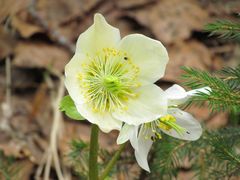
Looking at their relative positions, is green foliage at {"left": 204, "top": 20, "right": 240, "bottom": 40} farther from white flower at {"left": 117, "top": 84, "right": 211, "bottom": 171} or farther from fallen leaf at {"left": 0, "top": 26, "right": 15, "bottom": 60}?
fallen leaf at {"left": 0, "top": 26, "right": 15, "bottom": 60}

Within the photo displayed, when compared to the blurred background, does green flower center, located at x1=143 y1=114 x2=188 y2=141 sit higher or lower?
higher

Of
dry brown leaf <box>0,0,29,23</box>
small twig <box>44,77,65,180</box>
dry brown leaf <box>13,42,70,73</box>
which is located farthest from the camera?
dry brown leaf <box>0,0,29,23</box>

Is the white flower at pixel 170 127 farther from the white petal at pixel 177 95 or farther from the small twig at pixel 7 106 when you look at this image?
the small twig at pixel 7 106

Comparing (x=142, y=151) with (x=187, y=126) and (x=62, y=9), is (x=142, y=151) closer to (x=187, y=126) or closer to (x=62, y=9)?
(x=187, y=126)

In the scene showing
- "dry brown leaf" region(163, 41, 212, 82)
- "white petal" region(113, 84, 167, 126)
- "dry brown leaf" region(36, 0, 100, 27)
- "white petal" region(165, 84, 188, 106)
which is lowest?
"dry brown leaf" region(163, 41, 212, 82)

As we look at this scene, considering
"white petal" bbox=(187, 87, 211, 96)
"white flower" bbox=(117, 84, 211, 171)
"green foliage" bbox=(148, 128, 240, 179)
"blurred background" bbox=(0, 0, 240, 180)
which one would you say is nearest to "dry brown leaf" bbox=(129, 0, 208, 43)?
"blurred background" bbox=(0, 0, 240, 180)

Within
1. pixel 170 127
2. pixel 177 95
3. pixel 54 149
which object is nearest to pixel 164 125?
pixel 170 127
